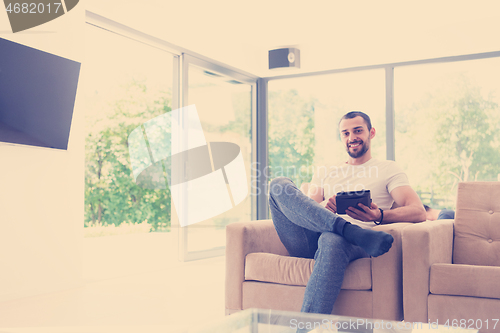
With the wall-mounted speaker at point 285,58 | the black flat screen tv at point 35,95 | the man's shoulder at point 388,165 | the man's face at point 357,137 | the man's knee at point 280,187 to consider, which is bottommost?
the man's knee at point 280,187

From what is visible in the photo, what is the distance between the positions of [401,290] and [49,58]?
269cm

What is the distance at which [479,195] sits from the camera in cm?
224

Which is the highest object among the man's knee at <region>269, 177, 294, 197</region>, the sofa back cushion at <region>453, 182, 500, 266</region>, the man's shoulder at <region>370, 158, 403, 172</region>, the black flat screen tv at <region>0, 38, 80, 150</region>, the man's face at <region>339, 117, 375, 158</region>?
the black flat screen tv at <region>0, 38, 80, 150</region>

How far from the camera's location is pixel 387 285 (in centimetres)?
187

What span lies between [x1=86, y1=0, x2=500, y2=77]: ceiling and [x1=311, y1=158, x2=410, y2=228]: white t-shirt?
92.0 inches

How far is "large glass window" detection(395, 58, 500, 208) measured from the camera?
193 inches

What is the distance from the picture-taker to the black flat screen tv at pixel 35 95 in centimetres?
278

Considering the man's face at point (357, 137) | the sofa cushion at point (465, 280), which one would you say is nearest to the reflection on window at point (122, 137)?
the man's face at point (357, 137)

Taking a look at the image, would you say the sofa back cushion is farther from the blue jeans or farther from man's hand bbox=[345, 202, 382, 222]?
the blue jeans

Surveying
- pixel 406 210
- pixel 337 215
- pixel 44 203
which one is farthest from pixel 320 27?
pixel 337 215

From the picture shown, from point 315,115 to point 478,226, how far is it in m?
3.82

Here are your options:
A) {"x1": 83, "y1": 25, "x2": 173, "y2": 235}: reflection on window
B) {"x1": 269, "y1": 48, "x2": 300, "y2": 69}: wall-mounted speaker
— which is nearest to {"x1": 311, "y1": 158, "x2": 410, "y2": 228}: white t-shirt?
{"x1": 269, "y1": 48, "x2": 300, "y2": 69}: wall-mounted speaker

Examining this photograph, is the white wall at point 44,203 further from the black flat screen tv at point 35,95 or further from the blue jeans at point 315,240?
the blue jeans at point 315,240

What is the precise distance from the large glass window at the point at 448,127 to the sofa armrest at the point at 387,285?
3.47m
